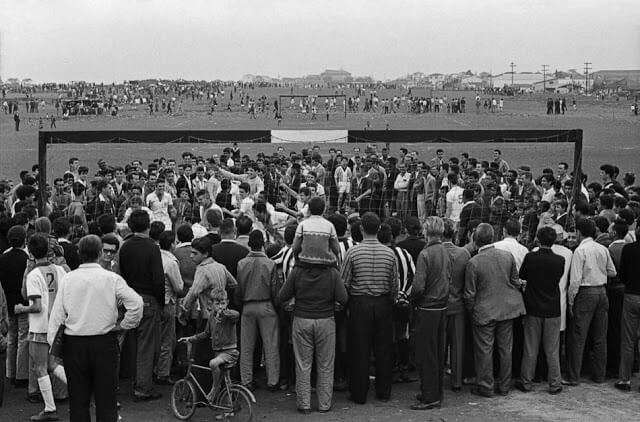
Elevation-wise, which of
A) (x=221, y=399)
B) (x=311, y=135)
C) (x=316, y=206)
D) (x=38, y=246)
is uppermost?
(x=311, y=135)

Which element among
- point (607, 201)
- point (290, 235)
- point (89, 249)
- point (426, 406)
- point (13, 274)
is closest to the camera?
point (89, 249)

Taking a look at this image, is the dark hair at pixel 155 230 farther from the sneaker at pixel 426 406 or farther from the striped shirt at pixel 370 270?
the sneaker at pixel 426 406

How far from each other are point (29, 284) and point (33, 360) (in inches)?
32.0

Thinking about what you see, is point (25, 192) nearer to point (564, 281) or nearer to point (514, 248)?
point (514, 248)

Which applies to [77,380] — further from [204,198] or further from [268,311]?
[204,198]

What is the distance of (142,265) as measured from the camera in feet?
28.5

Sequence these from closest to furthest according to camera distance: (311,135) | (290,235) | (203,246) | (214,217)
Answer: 1. (203,246)
2. (290,235)
3. (214,217)
4. (311,135)

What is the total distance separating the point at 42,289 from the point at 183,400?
1.81 m

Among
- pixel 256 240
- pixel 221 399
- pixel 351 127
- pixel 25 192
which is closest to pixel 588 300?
pixel 256 240

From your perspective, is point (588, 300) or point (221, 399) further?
point (588, 300)

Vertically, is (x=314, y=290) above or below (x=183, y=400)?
above

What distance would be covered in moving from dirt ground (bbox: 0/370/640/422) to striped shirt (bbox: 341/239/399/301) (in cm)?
124

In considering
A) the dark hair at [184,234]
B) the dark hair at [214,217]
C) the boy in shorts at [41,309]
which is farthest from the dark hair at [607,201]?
the boy in shorts at [41,309]

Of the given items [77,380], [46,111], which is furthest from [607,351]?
[46,111]
